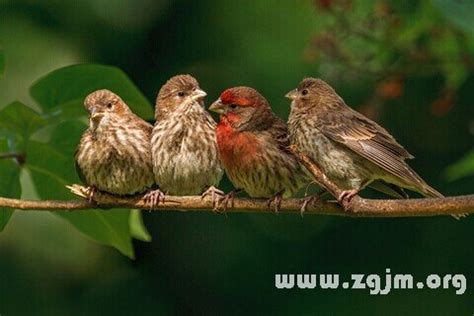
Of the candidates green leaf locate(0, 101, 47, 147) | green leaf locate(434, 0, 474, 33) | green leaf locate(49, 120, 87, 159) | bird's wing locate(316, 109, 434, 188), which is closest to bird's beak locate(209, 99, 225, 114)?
bird's wing locate(316, 109, 434, 188)

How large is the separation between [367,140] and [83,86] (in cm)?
100

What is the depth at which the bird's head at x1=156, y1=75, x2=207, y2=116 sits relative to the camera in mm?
3932

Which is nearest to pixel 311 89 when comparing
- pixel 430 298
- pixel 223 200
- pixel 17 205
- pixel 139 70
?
pixel 223 200

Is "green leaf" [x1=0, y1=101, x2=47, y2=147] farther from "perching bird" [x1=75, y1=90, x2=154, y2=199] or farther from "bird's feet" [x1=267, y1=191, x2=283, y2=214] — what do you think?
"bird's feet" [x1=267, y1=191, x2=283, y2=214]

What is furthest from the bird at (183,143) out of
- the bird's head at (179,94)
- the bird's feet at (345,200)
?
the bird's feet at (345,200)

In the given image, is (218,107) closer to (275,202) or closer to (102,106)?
(102,106)

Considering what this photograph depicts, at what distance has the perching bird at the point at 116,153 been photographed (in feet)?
13.0

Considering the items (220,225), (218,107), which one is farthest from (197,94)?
(220,225)

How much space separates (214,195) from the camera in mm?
3660

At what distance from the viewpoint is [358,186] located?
13.0 feet

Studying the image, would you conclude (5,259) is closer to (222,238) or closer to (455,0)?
(222,238)

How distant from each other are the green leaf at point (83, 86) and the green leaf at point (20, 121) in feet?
0.16

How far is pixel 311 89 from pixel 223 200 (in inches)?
27.5

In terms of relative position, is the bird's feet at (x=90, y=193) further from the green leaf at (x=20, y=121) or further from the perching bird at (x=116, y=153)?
the green leaf at (x=20, y=121)
